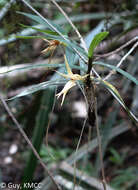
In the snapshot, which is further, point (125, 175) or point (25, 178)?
point (125, 175)

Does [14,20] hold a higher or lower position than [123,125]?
higher

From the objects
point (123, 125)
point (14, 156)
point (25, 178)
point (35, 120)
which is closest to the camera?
point (25, 178)

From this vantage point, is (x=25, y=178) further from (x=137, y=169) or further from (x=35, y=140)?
(x=137, y=169)

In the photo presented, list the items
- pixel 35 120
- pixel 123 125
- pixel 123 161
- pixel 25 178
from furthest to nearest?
1. pixel 123 161
2. pixel 123 125
3. pixel 35 120
4. pixel 25 178

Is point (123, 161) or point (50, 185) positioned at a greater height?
point (50, 185)

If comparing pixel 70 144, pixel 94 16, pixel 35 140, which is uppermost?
pixel 94 16

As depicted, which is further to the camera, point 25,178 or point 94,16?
point 94,16

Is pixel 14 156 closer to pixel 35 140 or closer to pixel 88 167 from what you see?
pixel 88 167

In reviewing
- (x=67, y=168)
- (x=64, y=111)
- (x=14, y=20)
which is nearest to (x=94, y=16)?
(x=64, y=111)

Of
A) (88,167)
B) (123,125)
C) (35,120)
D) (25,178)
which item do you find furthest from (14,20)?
(88,167)
